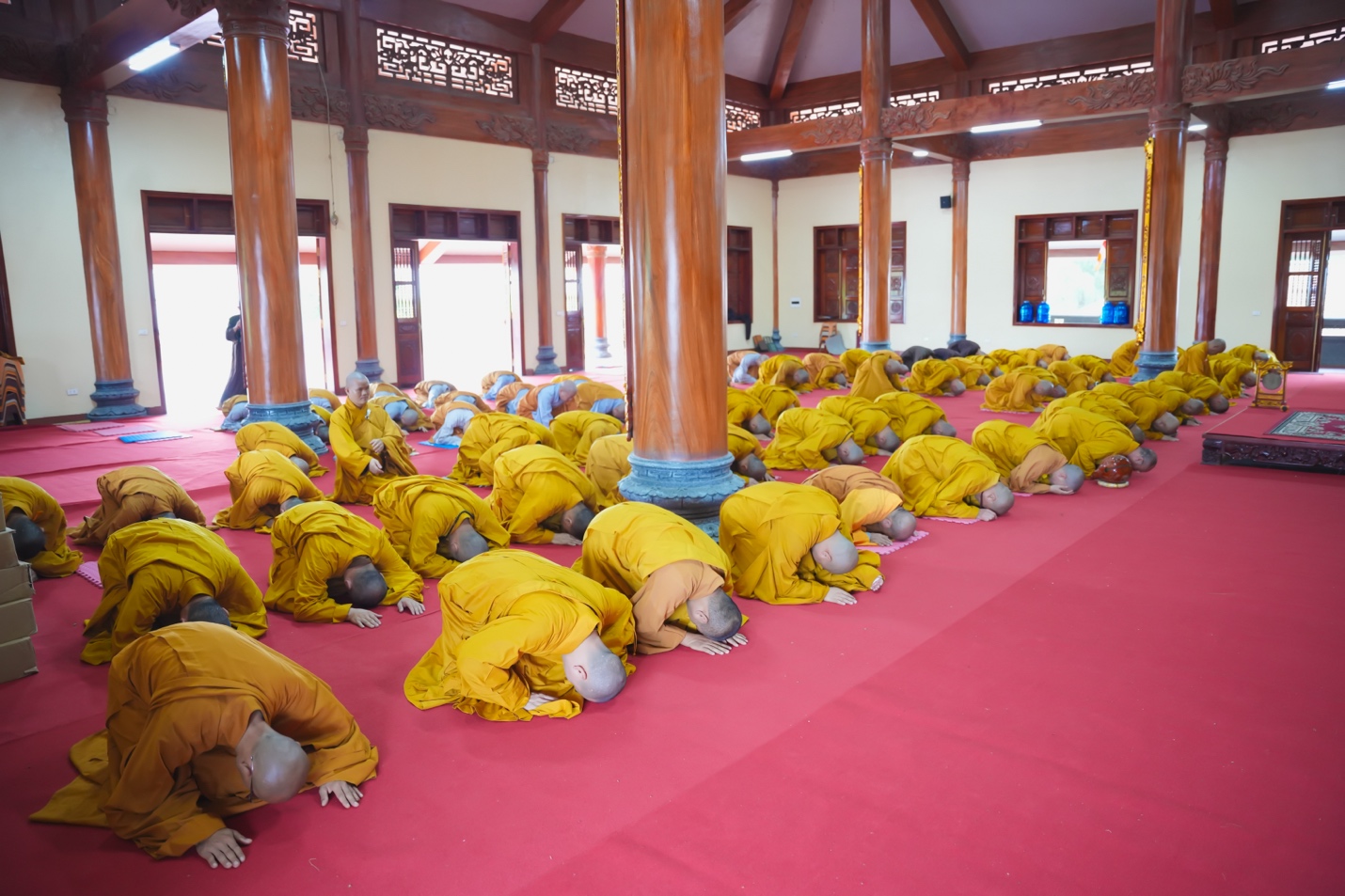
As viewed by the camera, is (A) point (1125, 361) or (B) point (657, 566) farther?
(A) point (1125, 361)

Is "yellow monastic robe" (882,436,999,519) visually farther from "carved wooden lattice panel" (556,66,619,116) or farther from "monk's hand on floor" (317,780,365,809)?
"carved wooden lattice panel" (556,66,619,116)

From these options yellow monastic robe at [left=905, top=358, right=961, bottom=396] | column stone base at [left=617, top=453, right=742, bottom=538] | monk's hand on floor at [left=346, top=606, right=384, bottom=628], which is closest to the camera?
monk's hand on floor at [left=346, top=606, right=384, bottom=628]

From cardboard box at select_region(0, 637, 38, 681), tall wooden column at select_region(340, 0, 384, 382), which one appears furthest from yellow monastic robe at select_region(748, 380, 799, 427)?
cardboard box at select_region(0, 637, 38, 681)

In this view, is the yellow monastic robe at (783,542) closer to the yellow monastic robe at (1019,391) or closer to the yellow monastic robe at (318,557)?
the yellow monastic robe at (318,557)

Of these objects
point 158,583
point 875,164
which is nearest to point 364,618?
point 158,583

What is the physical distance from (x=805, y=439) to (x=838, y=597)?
337 centimetres

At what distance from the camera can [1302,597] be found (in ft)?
14.1

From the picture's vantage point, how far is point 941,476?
19.6ft

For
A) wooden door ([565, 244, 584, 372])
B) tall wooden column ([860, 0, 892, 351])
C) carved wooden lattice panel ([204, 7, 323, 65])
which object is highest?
carved wooden lattice panel ([204, 7, 323, 65])

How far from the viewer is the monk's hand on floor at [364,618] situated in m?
4.12

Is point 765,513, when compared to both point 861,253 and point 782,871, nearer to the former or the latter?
point 782,871

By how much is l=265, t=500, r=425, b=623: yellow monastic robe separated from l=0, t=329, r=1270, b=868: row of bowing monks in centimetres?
1

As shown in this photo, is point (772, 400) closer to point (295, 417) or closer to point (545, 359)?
point (295, 417)

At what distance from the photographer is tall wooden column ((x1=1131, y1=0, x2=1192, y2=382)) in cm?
1050
